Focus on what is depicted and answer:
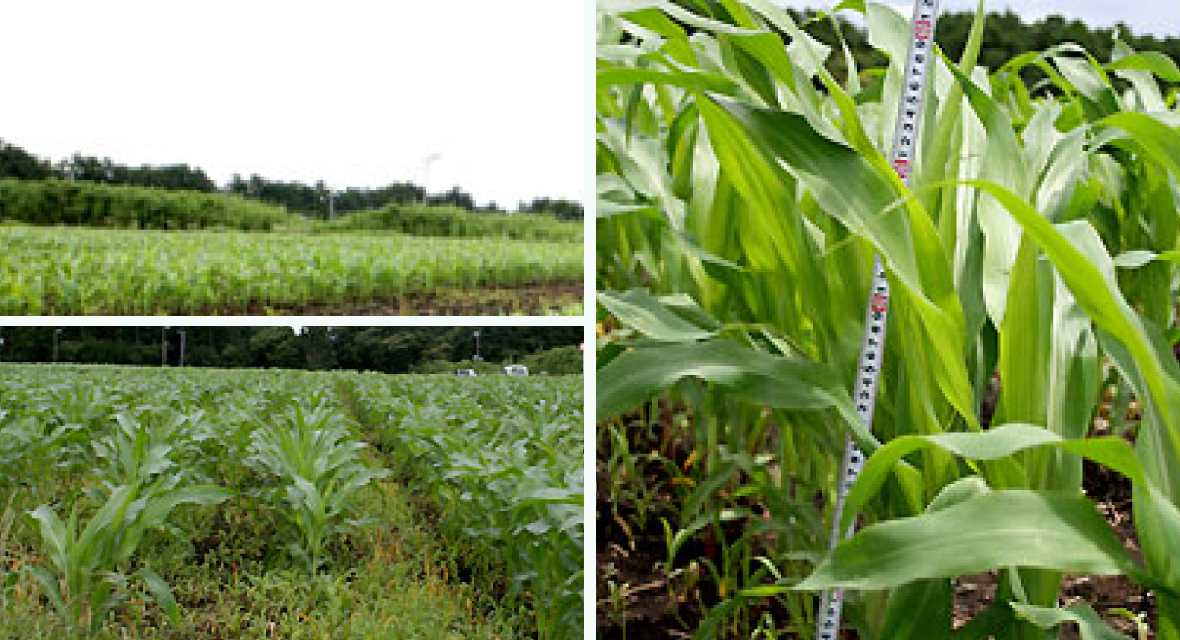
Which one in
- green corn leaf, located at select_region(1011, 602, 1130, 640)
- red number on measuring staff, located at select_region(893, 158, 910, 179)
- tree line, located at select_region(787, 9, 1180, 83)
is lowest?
green corn leaf, located at select_region(1011, 602, 1130, 640)

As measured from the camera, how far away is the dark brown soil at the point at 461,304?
3.57 meters

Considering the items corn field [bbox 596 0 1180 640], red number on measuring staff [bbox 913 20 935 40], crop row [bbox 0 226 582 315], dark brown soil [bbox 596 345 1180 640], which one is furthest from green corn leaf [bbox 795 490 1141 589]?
crop row [bbox 0 226 582 315]

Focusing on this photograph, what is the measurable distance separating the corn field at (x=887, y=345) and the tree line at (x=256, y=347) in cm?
40

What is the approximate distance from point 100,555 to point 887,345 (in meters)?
1.47

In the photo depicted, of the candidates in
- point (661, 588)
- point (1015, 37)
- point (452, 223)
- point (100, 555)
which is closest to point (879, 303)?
point (661, 588)

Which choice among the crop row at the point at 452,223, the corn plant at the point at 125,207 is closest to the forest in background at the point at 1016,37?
the crop row at the point at 452,223

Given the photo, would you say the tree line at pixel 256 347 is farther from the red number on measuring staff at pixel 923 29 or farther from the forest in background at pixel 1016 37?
the forest in background at pixel 1016 37

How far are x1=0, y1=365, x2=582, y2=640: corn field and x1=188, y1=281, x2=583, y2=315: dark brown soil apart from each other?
113 centimetres

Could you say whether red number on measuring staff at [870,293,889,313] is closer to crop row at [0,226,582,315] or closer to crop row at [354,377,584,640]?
crop row at [354,377,584,640]

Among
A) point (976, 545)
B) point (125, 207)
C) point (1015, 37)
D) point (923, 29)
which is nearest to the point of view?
point (976, 545)

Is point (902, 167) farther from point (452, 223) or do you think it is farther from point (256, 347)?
point (452, 223)

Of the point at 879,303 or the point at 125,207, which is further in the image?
the point at 125,207

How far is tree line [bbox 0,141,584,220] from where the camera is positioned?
5.90m

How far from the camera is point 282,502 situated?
7.27ft
